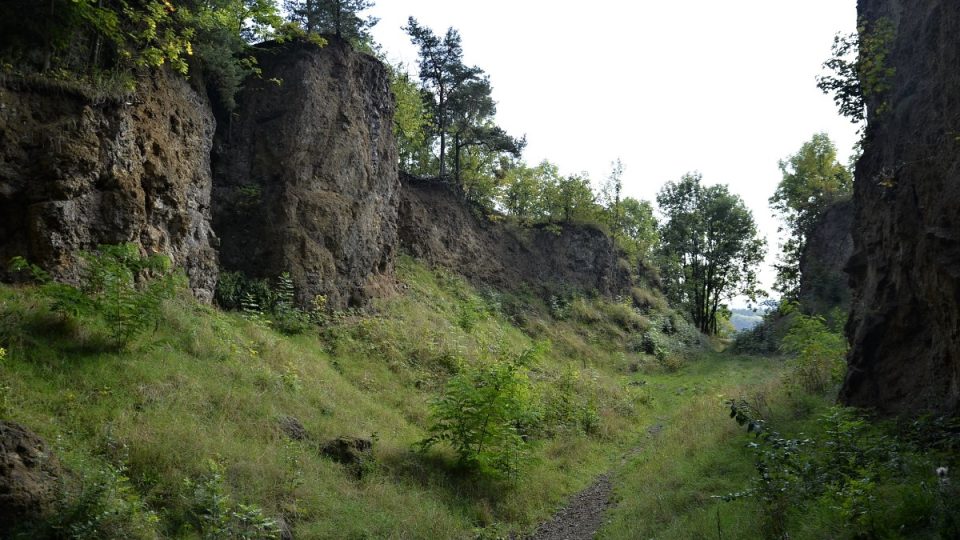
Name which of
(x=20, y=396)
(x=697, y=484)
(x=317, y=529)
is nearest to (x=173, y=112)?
(x=20, y=396)

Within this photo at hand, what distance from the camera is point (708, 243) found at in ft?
138

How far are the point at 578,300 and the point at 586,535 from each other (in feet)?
79.7

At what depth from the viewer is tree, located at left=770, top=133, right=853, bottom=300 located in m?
37.6

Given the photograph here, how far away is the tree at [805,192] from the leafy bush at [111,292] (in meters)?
37.8

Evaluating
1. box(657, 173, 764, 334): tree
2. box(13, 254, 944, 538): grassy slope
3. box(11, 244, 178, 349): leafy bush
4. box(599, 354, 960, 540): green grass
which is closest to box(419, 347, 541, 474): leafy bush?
box(13, 254, 944, 538): grassy slope

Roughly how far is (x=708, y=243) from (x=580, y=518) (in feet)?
119

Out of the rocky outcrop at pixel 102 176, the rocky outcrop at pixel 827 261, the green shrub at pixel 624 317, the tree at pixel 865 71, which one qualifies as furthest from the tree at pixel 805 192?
the rocky outcrop at pixel 102 176

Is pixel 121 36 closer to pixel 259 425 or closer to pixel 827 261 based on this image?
pixel 259 425

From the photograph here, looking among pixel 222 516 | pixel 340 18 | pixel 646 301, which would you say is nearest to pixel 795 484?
pixel 222 516

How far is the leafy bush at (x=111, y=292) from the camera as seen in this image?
8672 mm

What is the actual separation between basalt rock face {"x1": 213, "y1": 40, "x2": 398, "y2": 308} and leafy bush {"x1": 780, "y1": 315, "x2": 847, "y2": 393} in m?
13.2

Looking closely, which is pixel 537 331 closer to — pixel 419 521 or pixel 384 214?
pixel 384 214

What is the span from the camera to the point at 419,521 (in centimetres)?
855

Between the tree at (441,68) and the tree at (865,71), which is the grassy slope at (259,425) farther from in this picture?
the tree at (441,68)
